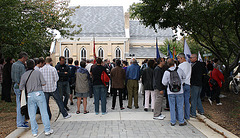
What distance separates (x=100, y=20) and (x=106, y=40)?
19.9ft

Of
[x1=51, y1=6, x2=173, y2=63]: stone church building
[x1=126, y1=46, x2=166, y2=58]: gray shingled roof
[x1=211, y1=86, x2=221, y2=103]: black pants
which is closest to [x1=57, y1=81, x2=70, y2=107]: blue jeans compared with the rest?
[x1=211, y1=86, x2=221, y2=103]: black pants

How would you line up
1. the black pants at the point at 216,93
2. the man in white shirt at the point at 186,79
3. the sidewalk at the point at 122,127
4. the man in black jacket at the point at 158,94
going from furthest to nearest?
the black pants at the point at 216,93, the man in black jacket at the point at 158,94, the man in white shirt at the point at 186,79, the sidewalk at the point at 122,127

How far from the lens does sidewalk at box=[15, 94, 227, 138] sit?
6.38m

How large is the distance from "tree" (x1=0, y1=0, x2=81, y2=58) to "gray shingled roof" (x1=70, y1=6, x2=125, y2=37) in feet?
87.0

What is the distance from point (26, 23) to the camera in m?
10.3

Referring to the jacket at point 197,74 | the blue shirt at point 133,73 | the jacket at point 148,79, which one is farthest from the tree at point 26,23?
the jacket at point 197,74

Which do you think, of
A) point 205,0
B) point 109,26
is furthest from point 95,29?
point 205,0

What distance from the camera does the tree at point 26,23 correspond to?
9812 mm

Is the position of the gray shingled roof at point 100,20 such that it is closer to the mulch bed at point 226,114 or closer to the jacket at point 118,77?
the mulch bed at point 226,114

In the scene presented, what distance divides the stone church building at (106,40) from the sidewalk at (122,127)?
31.9m

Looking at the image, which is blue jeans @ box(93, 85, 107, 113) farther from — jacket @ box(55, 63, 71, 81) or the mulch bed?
the mulch bed

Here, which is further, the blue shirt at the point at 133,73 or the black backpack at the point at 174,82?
the blue shirt at the point at 133,73

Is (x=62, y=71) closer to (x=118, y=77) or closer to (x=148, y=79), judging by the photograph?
(x=118, y=77)

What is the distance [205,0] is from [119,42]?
98.9ft
